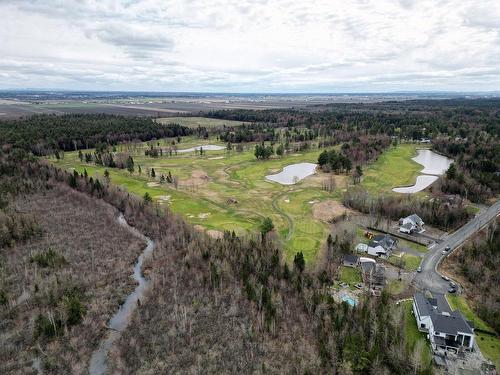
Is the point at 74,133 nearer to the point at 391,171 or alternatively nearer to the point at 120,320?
the point at 391,171

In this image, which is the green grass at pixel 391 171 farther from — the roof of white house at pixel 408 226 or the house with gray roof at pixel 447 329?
the house with gray roof at pixel 447 329

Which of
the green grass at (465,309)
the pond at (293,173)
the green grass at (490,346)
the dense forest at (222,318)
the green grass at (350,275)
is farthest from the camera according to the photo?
the pond at (293,173)

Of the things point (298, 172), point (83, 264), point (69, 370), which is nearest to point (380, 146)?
point (298, 172)

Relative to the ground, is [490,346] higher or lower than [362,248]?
lower

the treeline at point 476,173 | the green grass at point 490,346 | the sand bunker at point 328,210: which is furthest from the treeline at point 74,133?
the green grass at point 490,346

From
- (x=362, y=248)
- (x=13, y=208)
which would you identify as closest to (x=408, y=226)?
(x=362, y=248)
